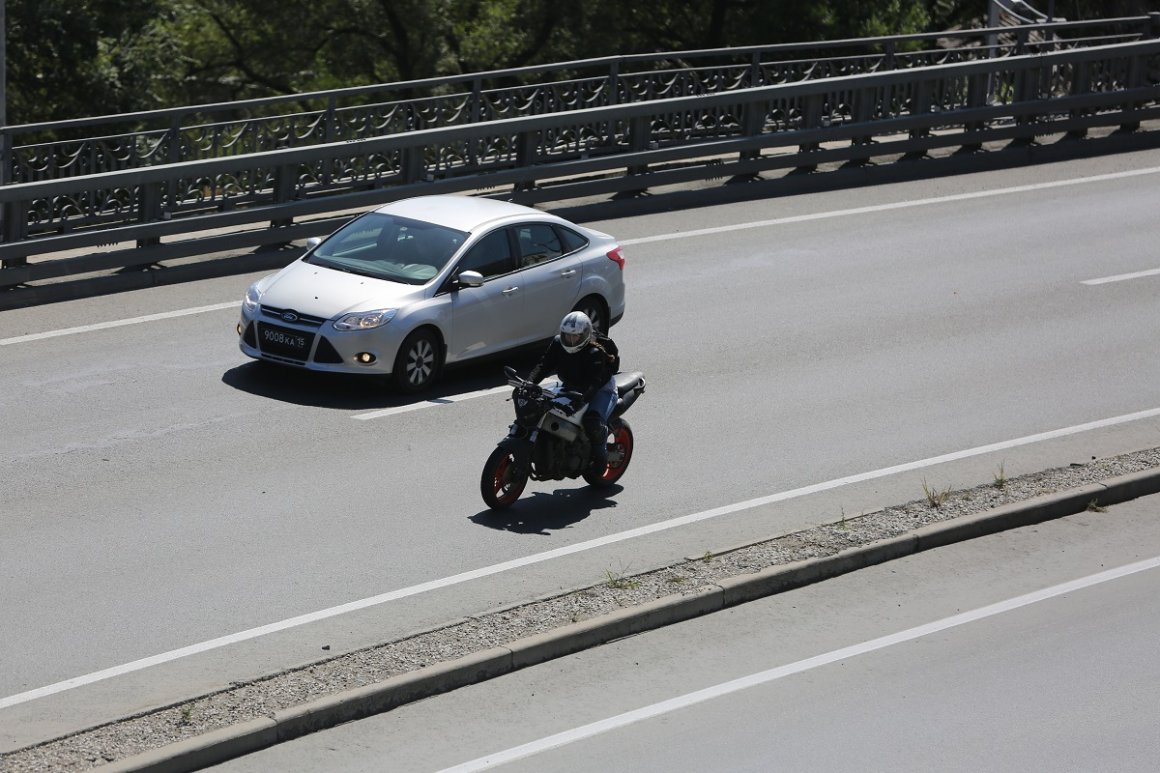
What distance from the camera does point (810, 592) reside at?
1029cm

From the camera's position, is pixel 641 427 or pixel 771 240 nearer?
pixel 641 427

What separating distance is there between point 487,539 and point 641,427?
2833 mm

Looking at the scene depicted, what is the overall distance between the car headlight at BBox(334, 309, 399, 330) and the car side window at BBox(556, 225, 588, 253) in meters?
2.33

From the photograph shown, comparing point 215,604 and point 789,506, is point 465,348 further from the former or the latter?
point 215,604

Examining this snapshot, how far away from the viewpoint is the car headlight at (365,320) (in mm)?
13805

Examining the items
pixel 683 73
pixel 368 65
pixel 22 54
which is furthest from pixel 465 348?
pixel 368 65

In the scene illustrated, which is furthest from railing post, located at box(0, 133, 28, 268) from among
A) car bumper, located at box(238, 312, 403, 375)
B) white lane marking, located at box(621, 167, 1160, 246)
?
white lane marking, located at box(621, 167, 1160, 246)

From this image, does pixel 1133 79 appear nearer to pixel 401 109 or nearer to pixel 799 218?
pixel 799 218

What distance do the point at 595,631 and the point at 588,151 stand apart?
521 inches

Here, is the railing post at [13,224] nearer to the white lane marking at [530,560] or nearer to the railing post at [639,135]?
the railing post at [639,135]

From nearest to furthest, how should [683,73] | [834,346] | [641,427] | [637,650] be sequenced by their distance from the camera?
[637,650]
[641,427]
[834,346]
[683,73]

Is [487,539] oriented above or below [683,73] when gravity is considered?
Answer: below

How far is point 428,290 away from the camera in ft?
46.9

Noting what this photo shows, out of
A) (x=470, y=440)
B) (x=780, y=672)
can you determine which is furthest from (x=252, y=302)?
(x=780, y=672)
